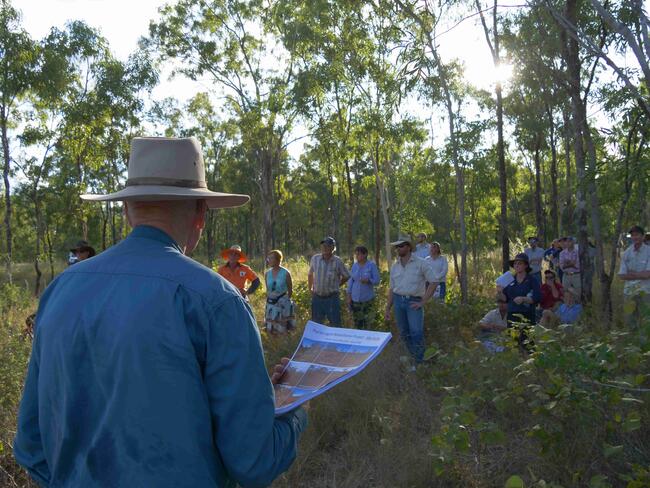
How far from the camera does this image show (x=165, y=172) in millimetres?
1804

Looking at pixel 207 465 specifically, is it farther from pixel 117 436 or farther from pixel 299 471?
pixel 299 471

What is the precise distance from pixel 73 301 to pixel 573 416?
336 centimetres

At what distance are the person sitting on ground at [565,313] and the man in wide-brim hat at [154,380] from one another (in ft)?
22.2

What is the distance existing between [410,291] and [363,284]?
4.46 ft

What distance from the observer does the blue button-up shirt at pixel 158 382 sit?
4.97ft

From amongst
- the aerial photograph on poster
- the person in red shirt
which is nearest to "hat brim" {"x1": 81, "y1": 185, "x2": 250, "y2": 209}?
the aerial photograph on poster

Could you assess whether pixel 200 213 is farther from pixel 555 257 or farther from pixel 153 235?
pixel 555 257

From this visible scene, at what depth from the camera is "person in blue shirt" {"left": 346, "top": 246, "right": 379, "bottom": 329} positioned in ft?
29.3

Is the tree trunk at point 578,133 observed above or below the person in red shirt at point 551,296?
above

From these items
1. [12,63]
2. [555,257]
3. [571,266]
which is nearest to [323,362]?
[571,266]

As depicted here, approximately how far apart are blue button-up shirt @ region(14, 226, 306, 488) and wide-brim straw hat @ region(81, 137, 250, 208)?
0.64ft

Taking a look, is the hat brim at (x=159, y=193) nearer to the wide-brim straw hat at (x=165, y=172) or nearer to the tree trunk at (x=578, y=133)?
the wide-brim straw hat at (x=165, y=172)

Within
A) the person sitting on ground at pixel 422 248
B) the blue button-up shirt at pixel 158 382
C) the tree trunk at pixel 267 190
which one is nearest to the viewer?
the blue button-up shirt at pixel 158 382

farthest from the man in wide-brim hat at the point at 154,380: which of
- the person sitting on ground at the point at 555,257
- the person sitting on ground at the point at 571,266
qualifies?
the person sitting on ground at the point at 555,257
